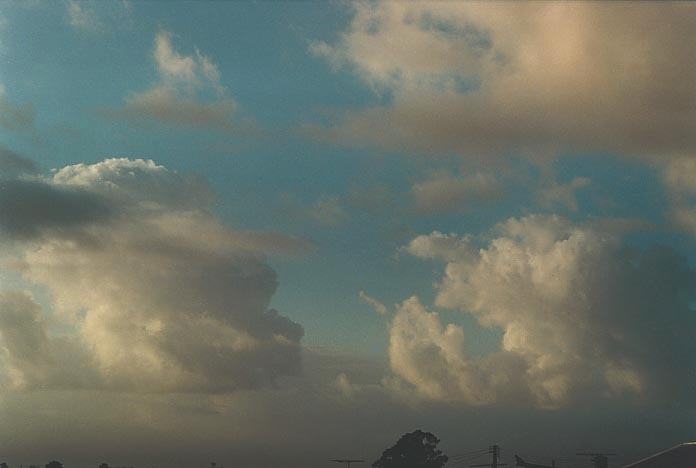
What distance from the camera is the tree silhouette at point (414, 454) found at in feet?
536

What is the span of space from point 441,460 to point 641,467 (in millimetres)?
90461

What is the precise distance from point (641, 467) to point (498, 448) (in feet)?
229

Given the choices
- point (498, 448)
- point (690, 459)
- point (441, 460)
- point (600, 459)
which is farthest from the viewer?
point (441, 460)

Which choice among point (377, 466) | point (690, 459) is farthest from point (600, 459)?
point (377, 466)

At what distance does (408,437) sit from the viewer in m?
165

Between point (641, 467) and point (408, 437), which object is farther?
point (408, 437)

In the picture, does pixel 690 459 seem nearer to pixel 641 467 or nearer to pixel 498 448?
pixel 641 467

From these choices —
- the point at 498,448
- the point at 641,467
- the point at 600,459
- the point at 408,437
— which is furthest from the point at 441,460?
the point at 641,467

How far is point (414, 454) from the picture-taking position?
6452 inches

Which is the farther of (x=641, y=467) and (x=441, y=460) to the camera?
(x=441, y=460)

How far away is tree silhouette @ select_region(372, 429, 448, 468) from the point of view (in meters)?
163

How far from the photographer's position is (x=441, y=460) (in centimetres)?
16462

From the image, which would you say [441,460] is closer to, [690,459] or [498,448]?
[498,448]

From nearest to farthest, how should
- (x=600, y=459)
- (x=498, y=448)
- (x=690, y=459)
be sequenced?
(x=690, y=459) < (x=600, y=459) < (x=498, y=448)
